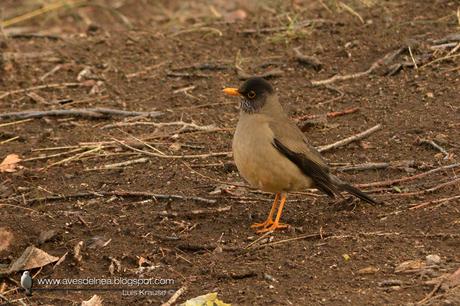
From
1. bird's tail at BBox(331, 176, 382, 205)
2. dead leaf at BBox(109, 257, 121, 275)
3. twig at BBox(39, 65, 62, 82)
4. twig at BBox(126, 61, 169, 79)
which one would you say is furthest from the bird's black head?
twig at BBox(39, 65, 62, 82)

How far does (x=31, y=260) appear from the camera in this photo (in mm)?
6066

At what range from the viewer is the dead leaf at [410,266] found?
18.2 feet

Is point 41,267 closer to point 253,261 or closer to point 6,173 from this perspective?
point 253,261

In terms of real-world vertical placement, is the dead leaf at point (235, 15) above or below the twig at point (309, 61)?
below

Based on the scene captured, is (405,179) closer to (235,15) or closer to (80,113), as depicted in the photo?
(80,113)

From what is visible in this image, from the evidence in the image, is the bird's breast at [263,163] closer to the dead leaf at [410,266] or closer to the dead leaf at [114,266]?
the dead leaf at [114,266]

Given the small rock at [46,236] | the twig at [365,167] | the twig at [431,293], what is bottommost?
the twig at [365,167]

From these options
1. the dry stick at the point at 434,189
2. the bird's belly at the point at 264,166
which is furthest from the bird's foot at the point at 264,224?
the dry stick at the point at 434,189

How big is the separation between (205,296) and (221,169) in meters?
2.63

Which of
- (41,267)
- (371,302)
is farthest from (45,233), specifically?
(371,302)

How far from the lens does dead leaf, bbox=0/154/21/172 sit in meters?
7.88

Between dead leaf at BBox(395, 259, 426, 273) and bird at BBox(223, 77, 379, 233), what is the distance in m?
1.08

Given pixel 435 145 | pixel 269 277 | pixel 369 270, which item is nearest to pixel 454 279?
pixel 369 270

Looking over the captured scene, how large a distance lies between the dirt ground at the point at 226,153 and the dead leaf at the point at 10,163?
0.08 metres
